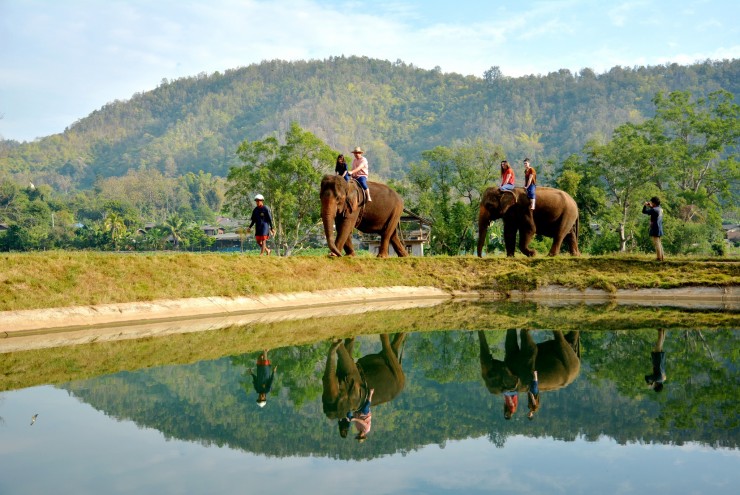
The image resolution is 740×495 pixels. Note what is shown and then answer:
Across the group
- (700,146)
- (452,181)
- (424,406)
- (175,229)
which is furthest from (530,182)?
(175,229)

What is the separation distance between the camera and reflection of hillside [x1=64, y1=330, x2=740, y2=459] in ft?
28.1

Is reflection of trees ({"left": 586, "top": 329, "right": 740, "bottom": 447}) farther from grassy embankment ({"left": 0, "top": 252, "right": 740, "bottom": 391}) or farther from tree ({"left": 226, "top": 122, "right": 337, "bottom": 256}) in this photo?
tree ({"left": 226, "top": 122, "right": 337, "bottom": 256})

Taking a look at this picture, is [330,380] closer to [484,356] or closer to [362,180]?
[484,356]

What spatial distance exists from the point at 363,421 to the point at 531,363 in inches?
173

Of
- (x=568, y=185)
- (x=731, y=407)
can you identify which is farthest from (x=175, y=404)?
(x=568, y=185)

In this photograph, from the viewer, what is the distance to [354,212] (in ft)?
76.7

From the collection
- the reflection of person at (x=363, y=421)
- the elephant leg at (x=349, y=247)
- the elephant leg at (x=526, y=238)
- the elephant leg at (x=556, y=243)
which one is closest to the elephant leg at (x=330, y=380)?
the reflection of person at (x=363, y=421)

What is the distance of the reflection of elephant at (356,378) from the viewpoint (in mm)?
10141

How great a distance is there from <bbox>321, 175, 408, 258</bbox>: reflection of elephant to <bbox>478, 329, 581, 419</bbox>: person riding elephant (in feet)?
27.2

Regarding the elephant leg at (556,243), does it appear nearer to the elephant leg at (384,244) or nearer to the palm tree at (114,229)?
the elephant leg at (384,244)

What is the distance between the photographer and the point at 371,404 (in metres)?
10.0

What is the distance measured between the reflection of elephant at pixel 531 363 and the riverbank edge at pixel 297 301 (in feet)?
22.8

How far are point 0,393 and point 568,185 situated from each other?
4590 centimetres

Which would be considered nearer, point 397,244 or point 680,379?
point 680,379
